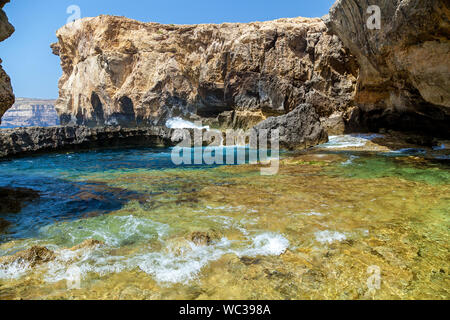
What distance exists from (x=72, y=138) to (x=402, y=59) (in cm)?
1962

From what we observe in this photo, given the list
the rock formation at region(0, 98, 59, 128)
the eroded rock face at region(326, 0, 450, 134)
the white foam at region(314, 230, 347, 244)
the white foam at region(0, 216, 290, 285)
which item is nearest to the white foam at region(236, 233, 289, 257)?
the white foam at region(0, 216, 290, 285)

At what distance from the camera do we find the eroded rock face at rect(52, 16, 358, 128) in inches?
982

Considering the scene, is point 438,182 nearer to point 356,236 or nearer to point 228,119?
point 356,236

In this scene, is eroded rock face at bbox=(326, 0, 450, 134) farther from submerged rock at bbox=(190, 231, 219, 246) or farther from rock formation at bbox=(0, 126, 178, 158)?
rock formation at bbox=(0, 126, 178, 158)

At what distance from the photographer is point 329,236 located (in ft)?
11.9

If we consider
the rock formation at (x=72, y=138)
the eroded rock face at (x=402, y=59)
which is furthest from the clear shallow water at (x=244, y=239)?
the rock formation at (x=72, y=138)

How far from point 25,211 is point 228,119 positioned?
23.5 meters

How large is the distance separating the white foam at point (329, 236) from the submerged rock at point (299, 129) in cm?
1235

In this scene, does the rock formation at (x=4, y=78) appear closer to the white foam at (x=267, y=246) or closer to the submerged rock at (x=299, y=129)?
the white foam at (x=267, y=246)

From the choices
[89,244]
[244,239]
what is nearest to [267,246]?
[244,239]

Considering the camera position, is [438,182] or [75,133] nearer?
[438,182]

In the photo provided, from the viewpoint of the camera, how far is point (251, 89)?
2716 cm

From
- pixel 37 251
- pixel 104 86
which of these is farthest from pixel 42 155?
pixel 104 86

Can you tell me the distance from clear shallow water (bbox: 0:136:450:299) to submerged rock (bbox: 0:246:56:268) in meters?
0.09
